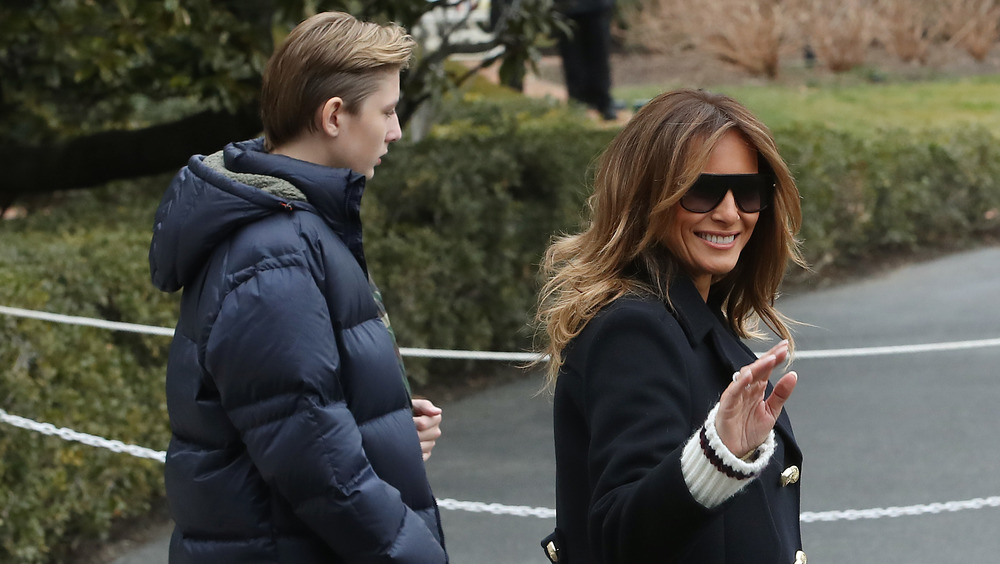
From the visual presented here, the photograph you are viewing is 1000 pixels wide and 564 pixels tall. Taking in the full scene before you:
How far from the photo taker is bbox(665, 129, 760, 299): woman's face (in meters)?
2.10

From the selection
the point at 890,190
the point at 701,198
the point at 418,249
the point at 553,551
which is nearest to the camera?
the point at 701,198

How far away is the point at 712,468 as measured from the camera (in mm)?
1747

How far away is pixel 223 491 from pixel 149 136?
5854 mm

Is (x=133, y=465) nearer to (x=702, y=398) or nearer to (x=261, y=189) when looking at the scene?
(x=261, y=189)

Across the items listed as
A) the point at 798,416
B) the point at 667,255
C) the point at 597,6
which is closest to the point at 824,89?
the point at 597,6

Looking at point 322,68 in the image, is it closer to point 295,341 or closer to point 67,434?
point 295,341

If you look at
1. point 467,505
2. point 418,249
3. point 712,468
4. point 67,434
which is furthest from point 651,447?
point 418,249

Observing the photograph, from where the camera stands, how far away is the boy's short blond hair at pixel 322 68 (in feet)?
7.77

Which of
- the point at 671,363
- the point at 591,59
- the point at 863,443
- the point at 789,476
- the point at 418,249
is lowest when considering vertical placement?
the point at 591,59

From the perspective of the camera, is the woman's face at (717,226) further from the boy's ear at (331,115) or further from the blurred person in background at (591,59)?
the blurred person in background at (591,59)

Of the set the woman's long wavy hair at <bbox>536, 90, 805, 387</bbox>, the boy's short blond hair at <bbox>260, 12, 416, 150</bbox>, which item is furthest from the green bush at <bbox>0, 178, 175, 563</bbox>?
the woman's long wavy hair at <bbox>536, 90, 805, 387</bbox>

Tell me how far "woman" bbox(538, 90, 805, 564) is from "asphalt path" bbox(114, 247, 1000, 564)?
10.4ft

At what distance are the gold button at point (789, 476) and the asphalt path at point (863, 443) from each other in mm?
3165

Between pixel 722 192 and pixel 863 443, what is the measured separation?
4848 mm
